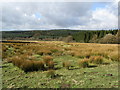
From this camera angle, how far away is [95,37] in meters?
67.2

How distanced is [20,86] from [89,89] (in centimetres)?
240

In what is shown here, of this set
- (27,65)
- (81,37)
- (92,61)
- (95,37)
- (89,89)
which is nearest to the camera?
(89,89)

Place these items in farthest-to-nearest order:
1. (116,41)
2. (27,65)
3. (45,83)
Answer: (116,41) < (27,65) < (45,83)

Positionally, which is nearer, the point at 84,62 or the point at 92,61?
the point at 84,62

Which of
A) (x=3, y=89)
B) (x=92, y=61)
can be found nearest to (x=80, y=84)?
(x=3, y=89)

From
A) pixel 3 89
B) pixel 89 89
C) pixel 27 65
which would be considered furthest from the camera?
pixel 27 65

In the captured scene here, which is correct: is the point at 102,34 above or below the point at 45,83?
above

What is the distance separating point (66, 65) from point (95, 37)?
64426mm

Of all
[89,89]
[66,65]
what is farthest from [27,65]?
[89,89]

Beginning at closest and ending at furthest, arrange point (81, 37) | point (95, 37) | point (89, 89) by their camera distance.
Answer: point (89, 89), point (95, 37), point (81, 37)

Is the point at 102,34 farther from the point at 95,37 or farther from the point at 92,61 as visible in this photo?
the point at 92,61

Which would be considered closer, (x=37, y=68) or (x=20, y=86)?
(x=20, y=86)

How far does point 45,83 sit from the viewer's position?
416 centimetres

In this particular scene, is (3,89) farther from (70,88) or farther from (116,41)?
(116,41)
